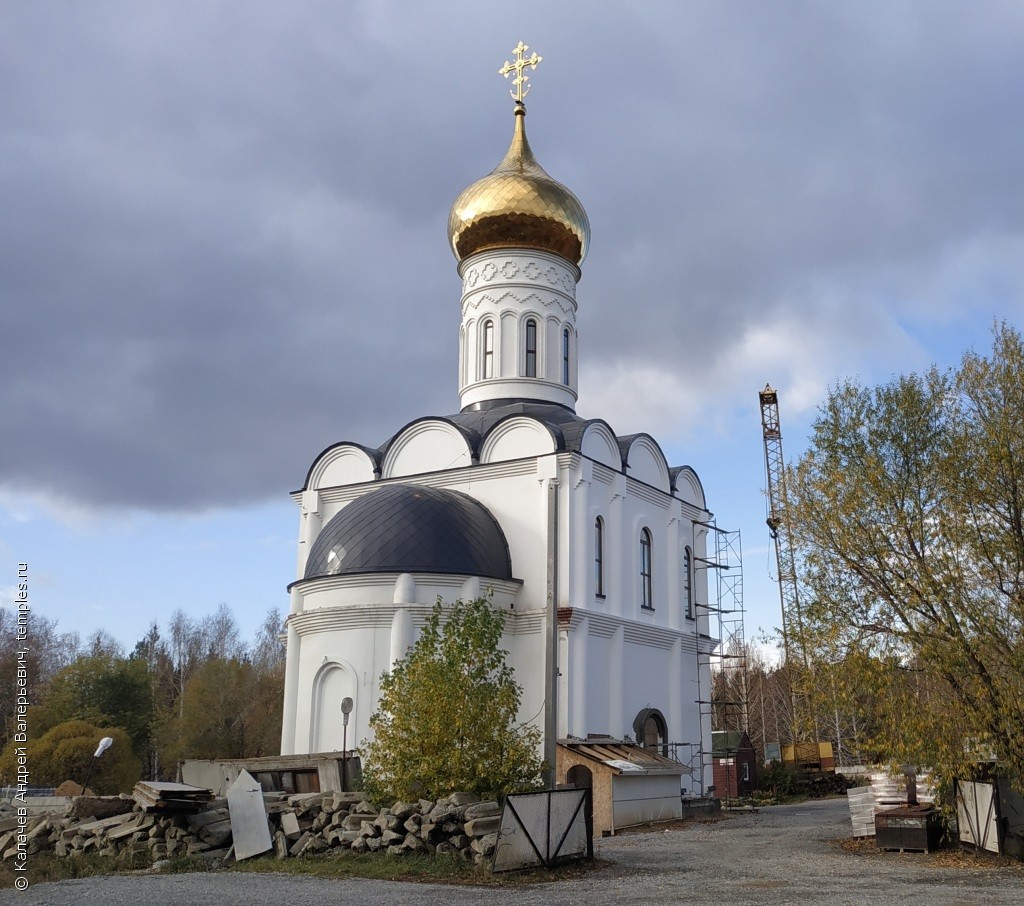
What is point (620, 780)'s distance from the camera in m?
17.6

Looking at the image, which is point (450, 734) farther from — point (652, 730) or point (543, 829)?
point (652, 730)

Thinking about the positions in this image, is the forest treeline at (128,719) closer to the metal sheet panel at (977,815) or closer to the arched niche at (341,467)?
the arched niche at (341,467)

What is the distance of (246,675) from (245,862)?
2746cm

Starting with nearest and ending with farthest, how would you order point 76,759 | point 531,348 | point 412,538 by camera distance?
point 412,538 < point 531,348 < point 76,759

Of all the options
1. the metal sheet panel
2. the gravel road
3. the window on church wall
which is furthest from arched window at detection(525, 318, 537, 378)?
the metal sheet panel

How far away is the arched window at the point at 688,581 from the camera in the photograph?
24.2 m

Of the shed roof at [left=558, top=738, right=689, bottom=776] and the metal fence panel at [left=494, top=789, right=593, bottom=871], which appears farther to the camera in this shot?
the shed roof at [left=558, top=738, right=689, bottom=776]

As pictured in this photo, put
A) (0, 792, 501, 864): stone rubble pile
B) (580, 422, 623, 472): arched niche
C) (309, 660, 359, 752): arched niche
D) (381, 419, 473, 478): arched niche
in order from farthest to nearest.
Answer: (381, 419, 473, 478): arched niche < (580, 422, 623, 472): arched niche < (309, 660, 359, 752): arched niche < (0, 792, 501, 864): stone rubble pile

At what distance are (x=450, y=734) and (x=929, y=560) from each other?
5784mm

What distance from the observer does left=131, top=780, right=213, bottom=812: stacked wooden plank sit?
12492mm

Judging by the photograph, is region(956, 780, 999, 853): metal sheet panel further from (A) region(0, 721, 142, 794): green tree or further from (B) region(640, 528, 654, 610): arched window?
(A) region(0, 721, 142, 794): green tree

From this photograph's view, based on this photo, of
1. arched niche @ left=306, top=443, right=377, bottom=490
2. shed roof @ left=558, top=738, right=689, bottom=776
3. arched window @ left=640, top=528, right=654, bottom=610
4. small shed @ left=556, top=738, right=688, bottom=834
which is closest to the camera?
small shed @ left=556, top=738, right=688, bottom=834

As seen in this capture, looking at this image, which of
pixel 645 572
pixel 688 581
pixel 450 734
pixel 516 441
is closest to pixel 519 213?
pixel 516 441

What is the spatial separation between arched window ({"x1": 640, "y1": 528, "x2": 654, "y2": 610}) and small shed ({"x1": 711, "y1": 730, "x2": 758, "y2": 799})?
4.52 metres
